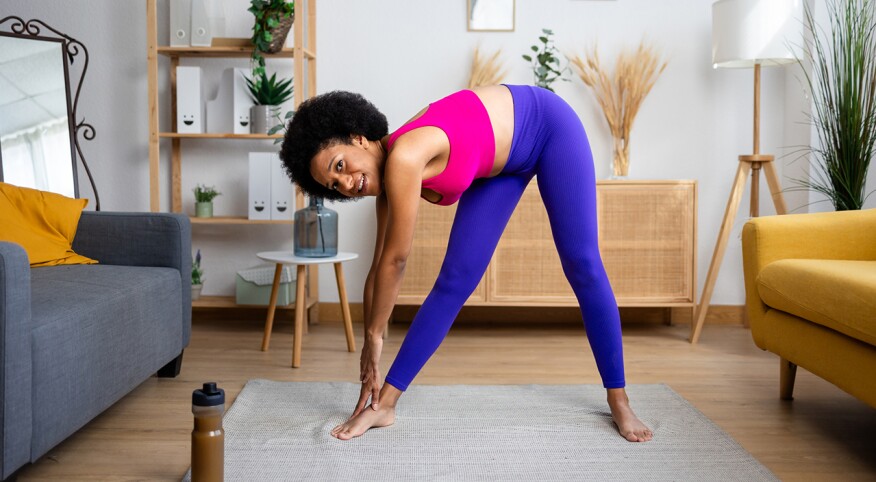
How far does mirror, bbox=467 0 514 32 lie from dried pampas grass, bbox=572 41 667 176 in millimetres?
361

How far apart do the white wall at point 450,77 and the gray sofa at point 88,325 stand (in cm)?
121

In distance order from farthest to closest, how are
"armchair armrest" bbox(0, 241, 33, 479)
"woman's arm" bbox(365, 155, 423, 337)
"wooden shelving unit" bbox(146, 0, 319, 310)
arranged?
"wooden shelving unit" bbox(146, 0, 319, 310), "woman's arm" bbox(365, 155, 423, 337), "armchair armrest" bbox(0, 241, 33, 479)

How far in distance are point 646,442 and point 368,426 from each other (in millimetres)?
714

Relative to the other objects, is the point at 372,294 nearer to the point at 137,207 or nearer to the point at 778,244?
the point at 778,244

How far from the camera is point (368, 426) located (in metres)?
2.08

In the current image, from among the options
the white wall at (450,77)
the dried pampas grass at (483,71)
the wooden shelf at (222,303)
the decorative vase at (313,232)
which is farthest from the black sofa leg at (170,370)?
the dried pampas grass at (483,71)

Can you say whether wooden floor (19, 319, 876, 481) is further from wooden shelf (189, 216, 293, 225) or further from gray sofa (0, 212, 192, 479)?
wooden shelf (189, 216, 293, 225)

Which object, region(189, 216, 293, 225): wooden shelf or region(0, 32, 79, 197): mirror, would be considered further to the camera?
region(189, 216, 293, 225): wooden shelf

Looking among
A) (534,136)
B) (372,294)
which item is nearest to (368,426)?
(372,294)

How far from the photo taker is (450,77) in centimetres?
371

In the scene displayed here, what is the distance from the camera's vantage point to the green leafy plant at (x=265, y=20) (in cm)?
338

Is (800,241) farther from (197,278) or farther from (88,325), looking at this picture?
(197,278)

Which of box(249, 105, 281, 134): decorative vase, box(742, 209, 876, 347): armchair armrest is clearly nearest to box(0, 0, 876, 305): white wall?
box(249, 105, 281, 134): decorative vase

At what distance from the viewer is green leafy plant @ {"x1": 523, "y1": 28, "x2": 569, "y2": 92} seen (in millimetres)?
3480
